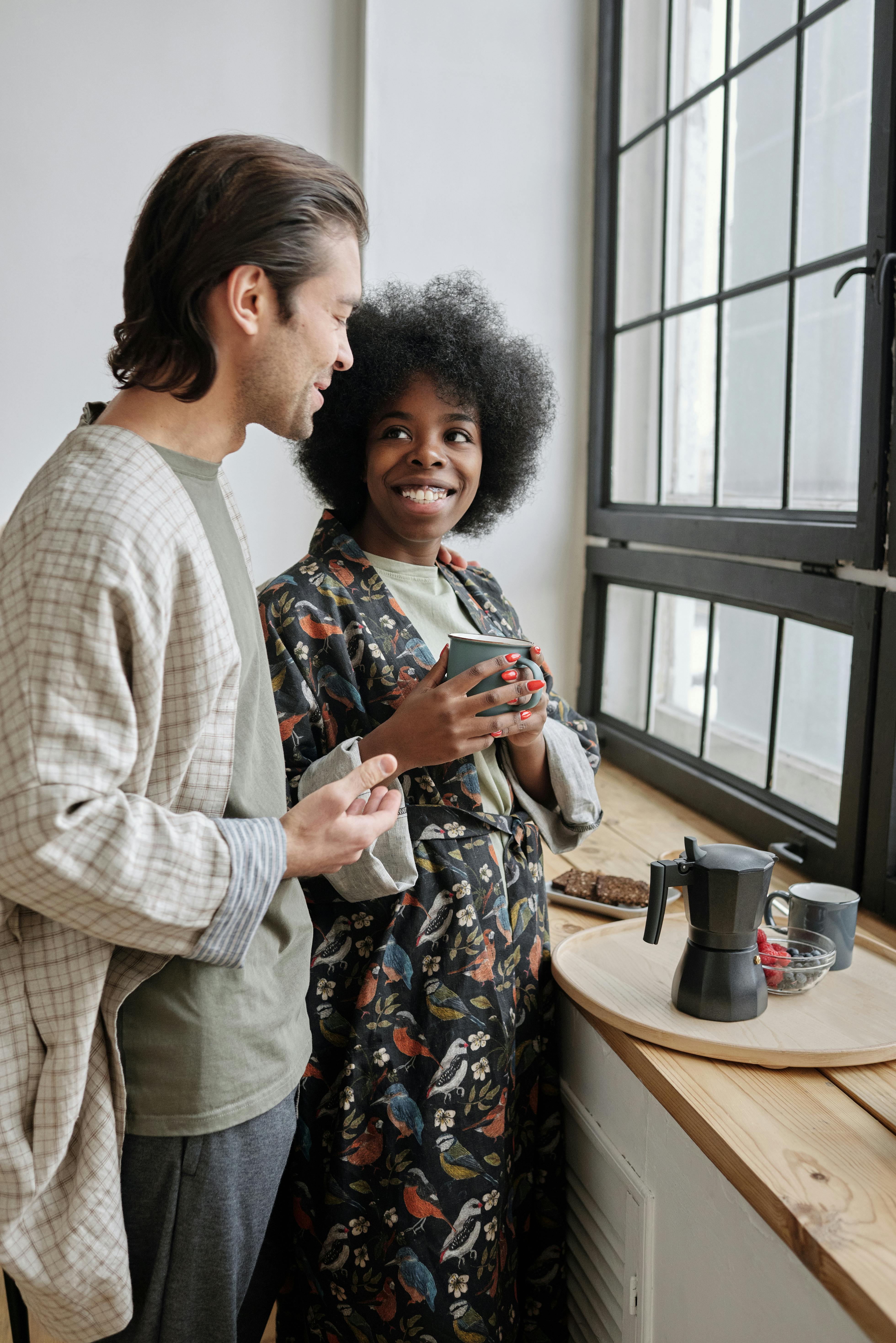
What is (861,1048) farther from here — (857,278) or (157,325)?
(857,278)

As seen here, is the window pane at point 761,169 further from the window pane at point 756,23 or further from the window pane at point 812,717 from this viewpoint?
the window pane at point 812,717

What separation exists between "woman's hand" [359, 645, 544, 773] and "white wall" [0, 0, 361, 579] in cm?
150

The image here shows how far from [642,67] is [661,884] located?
227 cm

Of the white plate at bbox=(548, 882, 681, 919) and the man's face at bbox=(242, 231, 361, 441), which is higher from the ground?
the man's face at bbox=(242, 231, 361, 441)

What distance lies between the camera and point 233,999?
97 cm

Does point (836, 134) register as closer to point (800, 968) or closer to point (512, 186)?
point (512, 186)

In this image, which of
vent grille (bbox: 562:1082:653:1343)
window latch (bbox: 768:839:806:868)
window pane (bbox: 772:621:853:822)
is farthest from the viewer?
window pane (bbox: 772:621:853:822)

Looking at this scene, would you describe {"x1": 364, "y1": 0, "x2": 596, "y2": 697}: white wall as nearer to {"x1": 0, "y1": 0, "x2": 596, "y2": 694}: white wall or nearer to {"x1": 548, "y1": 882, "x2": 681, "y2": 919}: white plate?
{"x1": 0, "y1": 0, "x2": 596, "y2": 694}: white wall

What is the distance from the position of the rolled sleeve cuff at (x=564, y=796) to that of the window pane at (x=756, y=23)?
59.5 inches

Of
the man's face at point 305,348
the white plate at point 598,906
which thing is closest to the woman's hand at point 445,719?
the man's face at point 305,348

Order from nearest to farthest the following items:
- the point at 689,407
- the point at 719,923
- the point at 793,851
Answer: the point at 719,923 < the point at 793,851 < the point at 689,407

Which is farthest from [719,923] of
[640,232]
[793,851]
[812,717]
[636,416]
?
[640,232]

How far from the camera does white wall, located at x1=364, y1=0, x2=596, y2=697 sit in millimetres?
2502

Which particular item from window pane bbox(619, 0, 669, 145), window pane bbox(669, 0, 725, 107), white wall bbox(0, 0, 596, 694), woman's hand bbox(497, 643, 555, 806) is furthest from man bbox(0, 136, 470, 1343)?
window pane bbox(619, 0, 669, 145)
